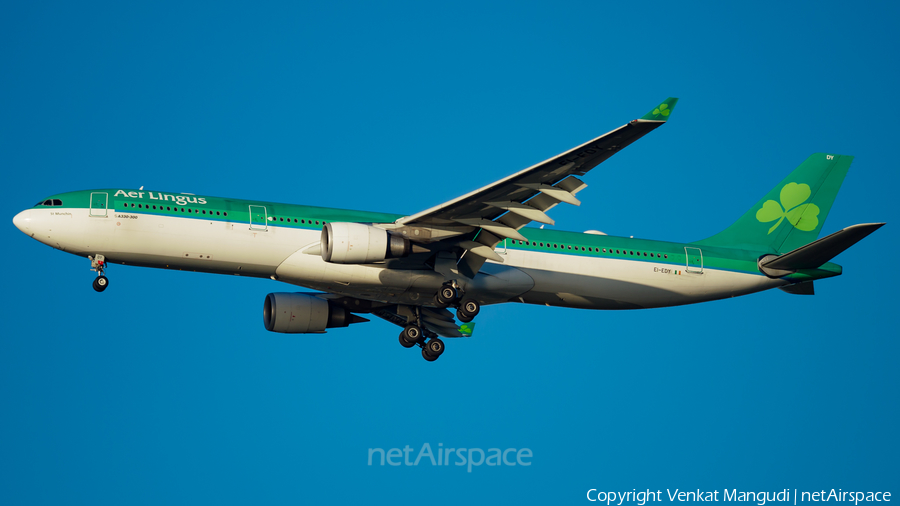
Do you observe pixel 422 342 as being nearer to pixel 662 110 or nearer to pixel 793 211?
pixel 662 110

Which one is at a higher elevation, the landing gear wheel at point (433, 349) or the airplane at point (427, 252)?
the airplane at point (427, 252)

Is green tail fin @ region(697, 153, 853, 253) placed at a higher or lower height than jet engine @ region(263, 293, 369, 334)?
higher

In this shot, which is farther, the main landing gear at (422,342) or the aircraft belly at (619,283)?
the main landing gear at (422,342)

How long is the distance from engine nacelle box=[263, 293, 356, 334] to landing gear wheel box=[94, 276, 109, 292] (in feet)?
21.5

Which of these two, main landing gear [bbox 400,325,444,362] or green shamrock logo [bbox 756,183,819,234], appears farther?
green shamrock logo [bbox 756,183,819,234]

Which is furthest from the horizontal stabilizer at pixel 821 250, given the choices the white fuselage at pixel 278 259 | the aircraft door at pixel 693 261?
the white fuselage at pixel 278 259

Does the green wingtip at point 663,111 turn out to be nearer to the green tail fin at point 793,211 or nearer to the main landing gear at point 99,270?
the green tail fin at point 793,211

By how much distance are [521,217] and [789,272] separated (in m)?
12.5

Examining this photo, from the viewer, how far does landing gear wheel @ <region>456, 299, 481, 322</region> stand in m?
30.7

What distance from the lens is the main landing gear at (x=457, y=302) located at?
29.9 meters

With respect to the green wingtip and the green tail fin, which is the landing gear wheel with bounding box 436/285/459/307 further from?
the green tail fin

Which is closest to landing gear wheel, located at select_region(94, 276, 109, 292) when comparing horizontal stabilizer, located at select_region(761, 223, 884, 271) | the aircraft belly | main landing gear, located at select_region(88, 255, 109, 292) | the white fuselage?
main landing gear, located at select_region(88, 255, 109, 292)

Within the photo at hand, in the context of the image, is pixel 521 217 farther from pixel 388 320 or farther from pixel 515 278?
pixel 388 320

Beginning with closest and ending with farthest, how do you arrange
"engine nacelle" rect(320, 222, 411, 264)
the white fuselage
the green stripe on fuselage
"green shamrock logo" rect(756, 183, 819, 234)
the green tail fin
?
1. "engine nacelle" rect(320, 222, 411, 264)
2. the white fuselage
3. the green stripe on fuselage
4. the green tail fin
5. "green shamrock logo" rect(756, 183, 819, 234)
